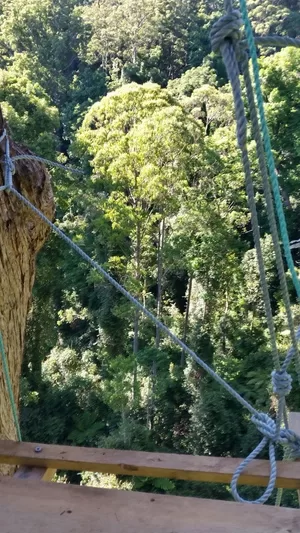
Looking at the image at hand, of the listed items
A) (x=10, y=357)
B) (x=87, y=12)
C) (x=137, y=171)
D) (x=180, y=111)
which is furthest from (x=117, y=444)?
(x=87, y=12)

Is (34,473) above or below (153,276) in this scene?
below

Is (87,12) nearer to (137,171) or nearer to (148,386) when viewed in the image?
(137,171)

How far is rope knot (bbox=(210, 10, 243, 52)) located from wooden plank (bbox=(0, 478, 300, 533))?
82 cm

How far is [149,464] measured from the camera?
1.06m

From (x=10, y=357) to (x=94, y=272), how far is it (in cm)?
586

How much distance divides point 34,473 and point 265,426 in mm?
544

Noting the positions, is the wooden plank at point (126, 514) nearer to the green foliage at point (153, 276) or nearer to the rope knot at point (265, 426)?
the rope knot at point (265, 426)

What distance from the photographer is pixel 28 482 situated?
1021 millimetres

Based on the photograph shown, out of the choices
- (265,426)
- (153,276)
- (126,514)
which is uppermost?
(153,276)

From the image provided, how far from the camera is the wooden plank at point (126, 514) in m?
0.87

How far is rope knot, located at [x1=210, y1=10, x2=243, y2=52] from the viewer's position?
2.36 ft

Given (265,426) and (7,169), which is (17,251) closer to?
(7,169)

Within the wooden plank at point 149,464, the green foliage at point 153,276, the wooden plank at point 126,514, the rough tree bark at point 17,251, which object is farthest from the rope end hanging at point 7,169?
the green foliage at point 153,276

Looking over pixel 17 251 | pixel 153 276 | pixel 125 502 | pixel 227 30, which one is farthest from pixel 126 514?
pixel 153 276
